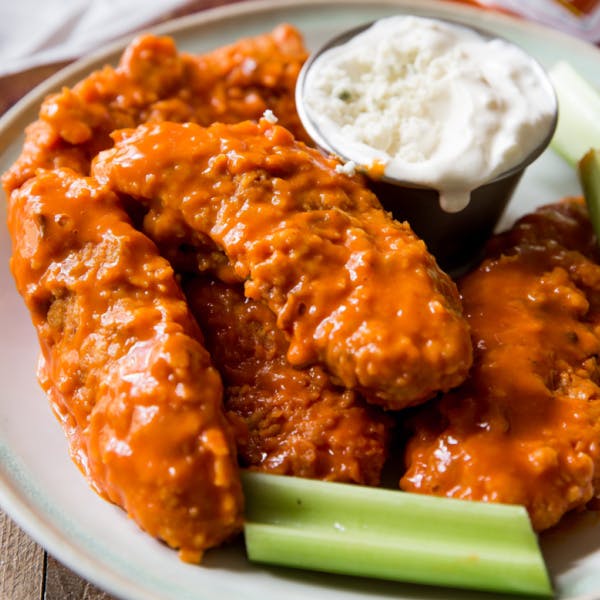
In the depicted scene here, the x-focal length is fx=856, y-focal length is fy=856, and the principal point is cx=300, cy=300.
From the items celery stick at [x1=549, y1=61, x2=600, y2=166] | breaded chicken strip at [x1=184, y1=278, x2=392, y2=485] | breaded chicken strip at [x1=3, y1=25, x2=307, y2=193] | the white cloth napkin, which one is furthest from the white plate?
celery stick at [x1=549, y1=61, x2=600, y2=166]

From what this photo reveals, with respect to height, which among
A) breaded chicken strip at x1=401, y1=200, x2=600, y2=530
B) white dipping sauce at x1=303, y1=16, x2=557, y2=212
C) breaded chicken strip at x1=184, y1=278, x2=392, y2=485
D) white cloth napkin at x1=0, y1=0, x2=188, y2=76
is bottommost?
breaded chicken strip at x1=401, y1=200, x2=600, y2=530

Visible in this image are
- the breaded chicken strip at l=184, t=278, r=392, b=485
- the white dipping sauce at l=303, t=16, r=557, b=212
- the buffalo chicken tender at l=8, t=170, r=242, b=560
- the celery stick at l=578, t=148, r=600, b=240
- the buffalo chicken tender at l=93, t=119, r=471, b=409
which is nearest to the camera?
the buffalo chicken tender at l=8, t=170, r=242, b=560

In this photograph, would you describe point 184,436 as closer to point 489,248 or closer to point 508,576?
point 508,576

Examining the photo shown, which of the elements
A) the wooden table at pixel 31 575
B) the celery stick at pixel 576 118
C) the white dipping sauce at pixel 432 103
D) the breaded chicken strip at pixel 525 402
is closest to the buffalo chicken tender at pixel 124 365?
the wooden table at pixel 31 575

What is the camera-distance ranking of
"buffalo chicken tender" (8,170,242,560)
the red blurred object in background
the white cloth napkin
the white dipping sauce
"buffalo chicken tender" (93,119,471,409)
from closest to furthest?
"buffalo chicken tender" (8,170,242,560) → "buffalo chicken tender" (93,119,471,409) → the white dipping sauce → the white cloth napkin → the red blurred object in background

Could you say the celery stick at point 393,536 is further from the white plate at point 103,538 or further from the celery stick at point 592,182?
the celery stick at point 592,182

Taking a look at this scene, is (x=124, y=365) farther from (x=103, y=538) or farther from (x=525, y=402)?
(x=525, y=402)

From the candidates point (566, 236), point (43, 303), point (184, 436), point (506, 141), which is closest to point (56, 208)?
point (43, 303)

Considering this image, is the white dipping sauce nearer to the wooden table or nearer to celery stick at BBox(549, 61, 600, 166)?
celery stick at BBox(549, 61, 600, 166)
